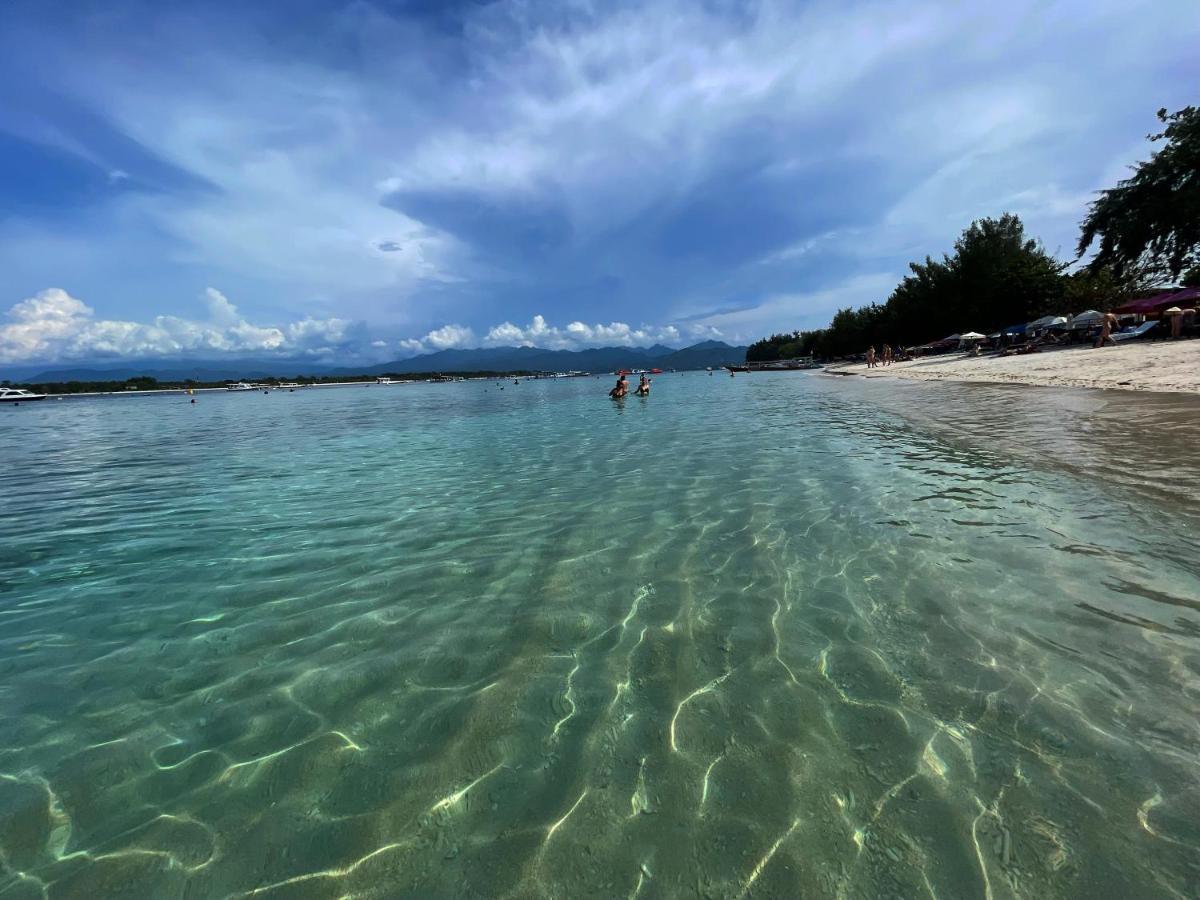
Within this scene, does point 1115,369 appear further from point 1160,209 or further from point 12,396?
point 12,396

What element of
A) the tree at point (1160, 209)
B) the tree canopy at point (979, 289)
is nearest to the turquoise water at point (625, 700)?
the tree at point (1160, 209)

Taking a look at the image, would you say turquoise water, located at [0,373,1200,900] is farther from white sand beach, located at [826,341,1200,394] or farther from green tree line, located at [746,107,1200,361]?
green tree line, located at [746,107,1200,361]

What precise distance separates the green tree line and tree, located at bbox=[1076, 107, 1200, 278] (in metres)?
0.07

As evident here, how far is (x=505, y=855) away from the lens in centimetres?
255

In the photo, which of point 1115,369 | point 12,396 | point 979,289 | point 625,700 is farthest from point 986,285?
point 12,396

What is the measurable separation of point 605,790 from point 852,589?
3.49 meters

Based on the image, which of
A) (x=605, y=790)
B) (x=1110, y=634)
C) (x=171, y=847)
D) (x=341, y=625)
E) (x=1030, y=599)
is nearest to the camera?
(x=171, y=847)

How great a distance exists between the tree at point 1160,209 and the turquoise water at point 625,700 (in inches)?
1699

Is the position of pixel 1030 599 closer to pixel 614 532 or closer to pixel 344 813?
pixel 614 532

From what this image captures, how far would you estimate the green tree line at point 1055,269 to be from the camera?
3519 centimetres

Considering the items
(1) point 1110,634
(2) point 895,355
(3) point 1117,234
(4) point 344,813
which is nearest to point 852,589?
(1) point 1110,634

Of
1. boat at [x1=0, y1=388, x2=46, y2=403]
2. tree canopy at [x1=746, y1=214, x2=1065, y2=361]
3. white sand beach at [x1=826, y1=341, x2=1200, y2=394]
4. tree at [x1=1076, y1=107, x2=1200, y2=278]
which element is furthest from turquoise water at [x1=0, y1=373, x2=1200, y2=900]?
boat at [x1=0, y1=388, x2=46, y2=403]

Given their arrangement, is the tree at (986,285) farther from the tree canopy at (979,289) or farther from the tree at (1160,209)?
the tree at (1160,209)

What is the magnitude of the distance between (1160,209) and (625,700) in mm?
53591
